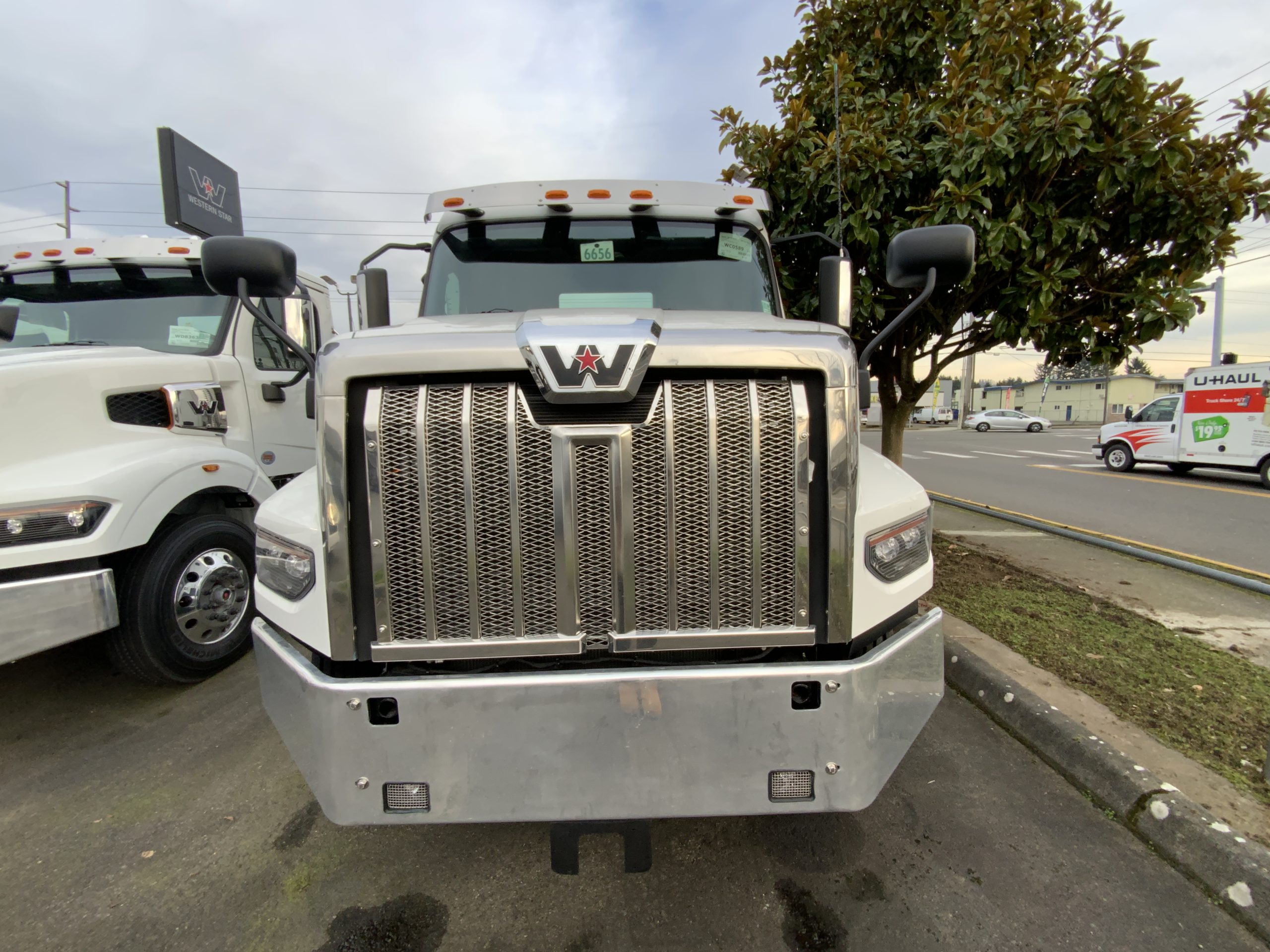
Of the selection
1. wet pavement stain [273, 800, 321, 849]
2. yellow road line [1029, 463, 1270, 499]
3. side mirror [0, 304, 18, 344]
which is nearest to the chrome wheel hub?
wet pavement stain [273, 800, 321, 849]

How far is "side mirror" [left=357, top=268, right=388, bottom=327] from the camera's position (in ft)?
11.2

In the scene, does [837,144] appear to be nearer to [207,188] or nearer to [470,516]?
[470,516]

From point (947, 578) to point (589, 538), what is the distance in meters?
4.48

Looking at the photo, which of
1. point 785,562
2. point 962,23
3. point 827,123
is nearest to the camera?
point 785,562

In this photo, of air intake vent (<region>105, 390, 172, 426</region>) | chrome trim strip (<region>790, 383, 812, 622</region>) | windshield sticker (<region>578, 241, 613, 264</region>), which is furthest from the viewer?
air intake vent (<region>105, 390, 172, 426</region>)

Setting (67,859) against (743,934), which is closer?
(743,934)

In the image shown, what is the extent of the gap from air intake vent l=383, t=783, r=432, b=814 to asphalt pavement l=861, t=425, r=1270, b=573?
283 cm

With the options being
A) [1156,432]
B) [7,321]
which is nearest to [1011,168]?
[7,321]

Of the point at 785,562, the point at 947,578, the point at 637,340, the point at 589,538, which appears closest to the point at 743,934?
the point at 785,562

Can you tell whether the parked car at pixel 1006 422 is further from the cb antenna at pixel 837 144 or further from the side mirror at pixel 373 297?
the side mirror at pixel 373 297

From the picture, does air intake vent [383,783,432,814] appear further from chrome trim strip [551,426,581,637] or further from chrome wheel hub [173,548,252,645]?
chrome wheel hub [173,548,252,645]

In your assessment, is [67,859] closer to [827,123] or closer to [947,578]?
[947,578]

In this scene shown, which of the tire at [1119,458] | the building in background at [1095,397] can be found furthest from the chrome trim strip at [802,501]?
the building in background at [1095,397]

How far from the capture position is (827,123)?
504 cm
